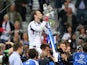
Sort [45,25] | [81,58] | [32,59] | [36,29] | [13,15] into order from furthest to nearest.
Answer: [13,15], [36,29], [45,25], [81,58], [32,59]

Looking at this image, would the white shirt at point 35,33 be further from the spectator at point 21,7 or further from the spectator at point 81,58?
the spectator at point 21,7

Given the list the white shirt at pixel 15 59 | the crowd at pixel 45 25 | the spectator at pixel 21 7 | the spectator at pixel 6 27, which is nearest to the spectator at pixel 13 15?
the crowd at pixel 45 25

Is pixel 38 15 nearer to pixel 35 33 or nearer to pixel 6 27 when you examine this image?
pixel 35 33

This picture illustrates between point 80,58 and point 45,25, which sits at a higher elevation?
point 45,25

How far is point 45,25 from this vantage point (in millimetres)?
12734

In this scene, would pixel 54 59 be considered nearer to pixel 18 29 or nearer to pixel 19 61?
pixel 19 61

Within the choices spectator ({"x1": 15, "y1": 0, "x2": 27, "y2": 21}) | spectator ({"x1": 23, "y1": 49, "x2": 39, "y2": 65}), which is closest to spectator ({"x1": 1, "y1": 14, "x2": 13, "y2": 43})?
spectator ({"x1": 15, "y1": 0, "x2": 27, "y2": 21})

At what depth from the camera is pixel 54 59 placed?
11.6 m

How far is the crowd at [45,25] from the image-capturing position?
12812 mm

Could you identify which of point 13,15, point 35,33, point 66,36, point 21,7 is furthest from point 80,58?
point 21,7

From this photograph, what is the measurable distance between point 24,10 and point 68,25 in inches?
83.1

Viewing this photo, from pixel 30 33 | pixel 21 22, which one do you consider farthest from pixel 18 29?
pixel 30 33

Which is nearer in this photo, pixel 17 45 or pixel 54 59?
pixel 17 45

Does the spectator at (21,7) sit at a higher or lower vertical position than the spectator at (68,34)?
higher
